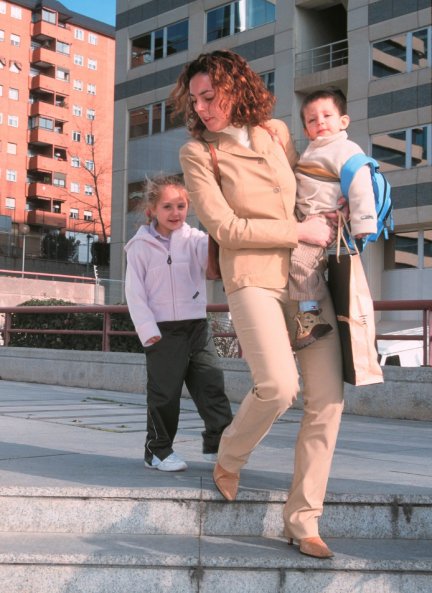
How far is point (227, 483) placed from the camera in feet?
12.1

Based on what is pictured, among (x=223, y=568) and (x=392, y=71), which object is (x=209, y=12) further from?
(x=223, y=568)

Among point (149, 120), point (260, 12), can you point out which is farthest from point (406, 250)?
point (149, 120)

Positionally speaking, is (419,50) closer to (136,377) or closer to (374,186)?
(136,377)

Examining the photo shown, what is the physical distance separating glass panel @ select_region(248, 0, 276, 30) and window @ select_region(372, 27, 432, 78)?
180 inches

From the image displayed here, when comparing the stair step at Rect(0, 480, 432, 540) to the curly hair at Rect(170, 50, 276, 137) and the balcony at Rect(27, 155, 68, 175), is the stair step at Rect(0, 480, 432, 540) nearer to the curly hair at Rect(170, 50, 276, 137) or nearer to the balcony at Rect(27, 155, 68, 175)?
the curly hair at Rect(170, 50, 276, 137)

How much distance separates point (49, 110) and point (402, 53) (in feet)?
178

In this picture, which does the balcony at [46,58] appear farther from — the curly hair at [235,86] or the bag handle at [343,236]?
the bag handle at [343,236]

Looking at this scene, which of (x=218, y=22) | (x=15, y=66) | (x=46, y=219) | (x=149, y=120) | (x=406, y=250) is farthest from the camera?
(x=46, y=219)

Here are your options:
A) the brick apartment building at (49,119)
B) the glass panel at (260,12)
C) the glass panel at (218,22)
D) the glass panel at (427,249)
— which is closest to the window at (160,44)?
the glass panel at (218,22)

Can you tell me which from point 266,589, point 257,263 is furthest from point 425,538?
point 257,263

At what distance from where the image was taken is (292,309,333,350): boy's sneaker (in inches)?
130

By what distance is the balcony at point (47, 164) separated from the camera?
240ft

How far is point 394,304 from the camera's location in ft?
26.1

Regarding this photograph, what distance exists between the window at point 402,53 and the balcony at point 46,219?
50.5 m
